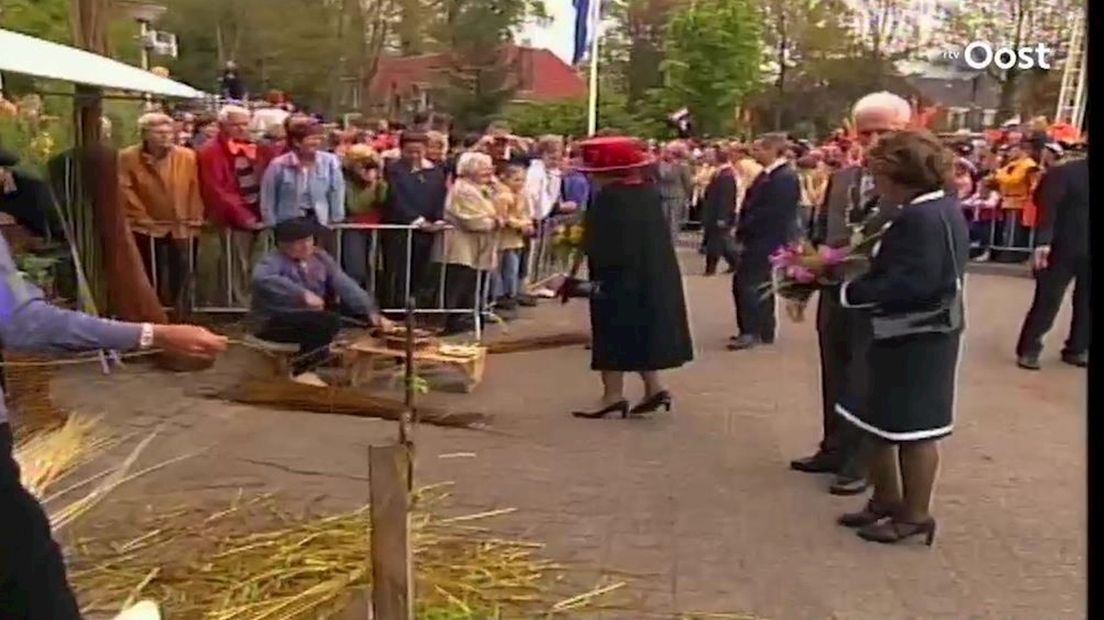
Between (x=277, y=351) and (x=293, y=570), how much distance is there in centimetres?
178

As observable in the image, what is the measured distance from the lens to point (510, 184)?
1288 cm

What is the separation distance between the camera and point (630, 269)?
319 inches

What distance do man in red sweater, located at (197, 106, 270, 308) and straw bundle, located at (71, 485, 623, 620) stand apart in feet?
15.4

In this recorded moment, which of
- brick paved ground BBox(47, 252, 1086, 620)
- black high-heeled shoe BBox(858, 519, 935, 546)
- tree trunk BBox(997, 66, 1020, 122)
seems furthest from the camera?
tree trunk BBox(997, 66, 1020, 122)

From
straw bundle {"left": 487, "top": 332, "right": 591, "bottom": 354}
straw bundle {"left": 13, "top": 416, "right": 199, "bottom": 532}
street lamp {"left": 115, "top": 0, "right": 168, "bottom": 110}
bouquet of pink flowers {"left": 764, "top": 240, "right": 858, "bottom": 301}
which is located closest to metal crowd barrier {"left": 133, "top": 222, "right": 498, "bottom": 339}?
straw bundle {"left": 487, "top": 332, "right": 591, "bottom": 354}

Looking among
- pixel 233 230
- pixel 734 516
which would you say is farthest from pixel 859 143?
pixel 233 230

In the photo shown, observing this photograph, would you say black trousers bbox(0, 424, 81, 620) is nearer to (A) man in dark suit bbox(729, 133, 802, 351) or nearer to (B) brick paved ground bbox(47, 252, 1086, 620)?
(B) brick paved ground bbox(47, 252, 1086, 620)

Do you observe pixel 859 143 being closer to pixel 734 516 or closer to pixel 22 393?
pixel 734 516

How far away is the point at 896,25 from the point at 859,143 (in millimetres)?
39470

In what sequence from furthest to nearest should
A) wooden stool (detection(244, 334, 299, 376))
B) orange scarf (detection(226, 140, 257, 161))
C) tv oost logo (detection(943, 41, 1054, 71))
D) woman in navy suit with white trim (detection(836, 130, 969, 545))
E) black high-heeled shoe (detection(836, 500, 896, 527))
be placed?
tv oost logo (detection(943, 41, 1054, 71))
orange scarf (detection(226, 140, 257, 161))
wooden stool (detection(244, 334, 299, 376))
black high-heeled shoe (detection(836, 500, 896, 527))
woman in navy suit with white trim (detection(836, 130, 969, 545))

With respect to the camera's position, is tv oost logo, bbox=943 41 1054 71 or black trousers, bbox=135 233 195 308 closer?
black trousers, bbox=135 233 195 308

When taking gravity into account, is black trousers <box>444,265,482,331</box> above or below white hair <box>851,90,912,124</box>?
below

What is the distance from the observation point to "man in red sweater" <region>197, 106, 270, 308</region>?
10.4 meters

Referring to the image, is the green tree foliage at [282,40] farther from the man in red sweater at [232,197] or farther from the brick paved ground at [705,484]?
the brick paved ground at [705,484]
